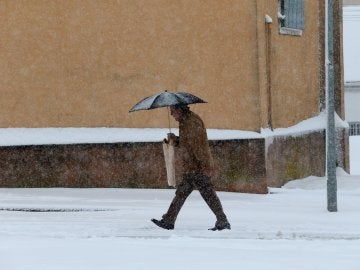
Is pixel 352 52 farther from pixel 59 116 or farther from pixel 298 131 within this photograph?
pixel 59 116

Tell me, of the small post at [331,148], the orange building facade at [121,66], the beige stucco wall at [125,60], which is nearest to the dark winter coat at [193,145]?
the small post at [331,148]

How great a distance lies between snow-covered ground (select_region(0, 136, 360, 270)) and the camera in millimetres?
9883

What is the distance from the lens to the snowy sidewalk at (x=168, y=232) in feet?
32.4

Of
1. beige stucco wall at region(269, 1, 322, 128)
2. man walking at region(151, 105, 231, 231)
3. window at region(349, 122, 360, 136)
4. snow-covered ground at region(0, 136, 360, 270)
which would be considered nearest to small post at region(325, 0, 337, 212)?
snow-covered ground at region(0, 136, 360, 270)

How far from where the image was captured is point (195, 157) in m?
12.0

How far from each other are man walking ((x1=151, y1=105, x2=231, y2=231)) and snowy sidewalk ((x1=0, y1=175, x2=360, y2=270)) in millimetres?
451

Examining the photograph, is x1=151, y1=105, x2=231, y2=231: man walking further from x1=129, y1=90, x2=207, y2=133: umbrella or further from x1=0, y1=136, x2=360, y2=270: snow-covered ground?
x1=0, y1=136, x2=360, y2=270: snow-covered ground

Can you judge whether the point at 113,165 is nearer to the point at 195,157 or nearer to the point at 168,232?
the point at 168,232

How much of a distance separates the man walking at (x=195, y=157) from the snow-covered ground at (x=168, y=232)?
453 mm

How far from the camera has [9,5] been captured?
56.9ft

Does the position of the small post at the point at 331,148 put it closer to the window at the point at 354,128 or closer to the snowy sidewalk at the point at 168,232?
the snowy sidewalk at the point at 168,232

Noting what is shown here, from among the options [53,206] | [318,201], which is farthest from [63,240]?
[318,201]

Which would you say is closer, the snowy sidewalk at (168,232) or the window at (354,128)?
the snowy sidewalk at (168,232)

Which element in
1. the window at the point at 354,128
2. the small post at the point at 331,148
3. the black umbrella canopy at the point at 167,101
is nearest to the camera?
the black umbrella canopy at the point at 167,101
